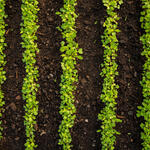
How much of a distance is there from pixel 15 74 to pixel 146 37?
2.61 meters

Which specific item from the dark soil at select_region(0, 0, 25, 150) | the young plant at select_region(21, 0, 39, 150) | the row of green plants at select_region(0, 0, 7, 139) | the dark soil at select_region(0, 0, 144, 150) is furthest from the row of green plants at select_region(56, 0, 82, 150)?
the row of green plants at select_region(0, 0, 7, 139)

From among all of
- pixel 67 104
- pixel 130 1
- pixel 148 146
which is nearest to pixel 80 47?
pixel 67 104

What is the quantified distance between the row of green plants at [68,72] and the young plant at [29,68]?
502mm

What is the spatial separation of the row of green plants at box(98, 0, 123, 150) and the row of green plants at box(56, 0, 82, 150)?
A: 1.73ft

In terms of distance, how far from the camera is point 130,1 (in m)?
3.28

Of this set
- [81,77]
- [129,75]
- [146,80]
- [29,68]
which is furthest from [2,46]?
[146,80]

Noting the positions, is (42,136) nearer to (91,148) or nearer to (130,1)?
(91,148)

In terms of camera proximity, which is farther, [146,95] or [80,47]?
[80,47]

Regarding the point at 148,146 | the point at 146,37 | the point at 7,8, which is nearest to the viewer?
the point at 148,146

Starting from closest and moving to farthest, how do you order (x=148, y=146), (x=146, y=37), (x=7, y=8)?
(x=148, y=146) < (x=146, y=37) < (x=7, y=8)

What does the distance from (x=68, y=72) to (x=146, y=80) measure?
1.45 metres

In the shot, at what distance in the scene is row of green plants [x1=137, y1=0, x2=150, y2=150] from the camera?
9.79 ft

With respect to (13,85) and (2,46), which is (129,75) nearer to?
(13,85)

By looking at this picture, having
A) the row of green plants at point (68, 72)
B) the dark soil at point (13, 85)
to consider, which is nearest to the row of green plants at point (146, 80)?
the row of green plants at point (68, 72)
